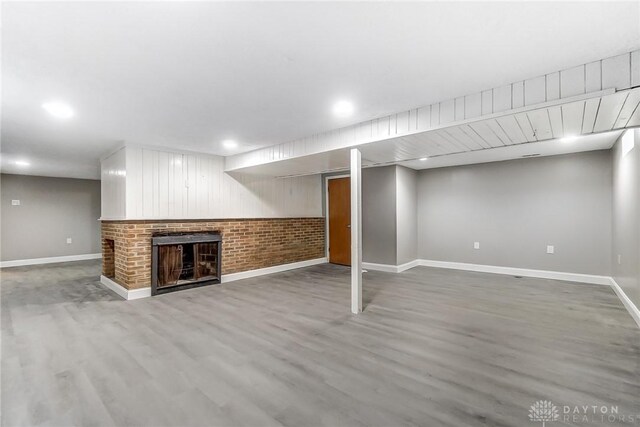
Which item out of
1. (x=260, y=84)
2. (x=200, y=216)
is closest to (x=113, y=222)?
(x=200, y=216)

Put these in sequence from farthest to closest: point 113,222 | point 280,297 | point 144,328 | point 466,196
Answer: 1. point 466,196
2. point 113,222
3. point 280,297
4. point 144,328

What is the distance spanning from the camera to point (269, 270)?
6195 mm

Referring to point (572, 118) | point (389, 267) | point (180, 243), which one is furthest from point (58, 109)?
point (389, 267)

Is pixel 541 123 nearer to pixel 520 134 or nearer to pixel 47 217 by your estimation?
pixel 520 134

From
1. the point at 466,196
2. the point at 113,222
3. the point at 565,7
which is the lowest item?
the point at 113,222

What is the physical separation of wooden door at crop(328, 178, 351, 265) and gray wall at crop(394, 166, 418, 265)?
131cm

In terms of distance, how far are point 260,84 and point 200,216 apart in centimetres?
340

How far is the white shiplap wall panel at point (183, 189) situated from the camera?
178 inches

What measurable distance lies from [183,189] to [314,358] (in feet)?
12.7

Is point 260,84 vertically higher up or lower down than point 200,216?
higher up

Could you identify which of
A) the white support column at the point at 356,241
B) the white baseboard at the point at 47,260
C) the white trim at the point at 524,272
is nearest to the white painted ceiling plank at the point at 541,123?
the white support column at the point at 356,241

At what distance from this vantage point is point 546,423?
168cm

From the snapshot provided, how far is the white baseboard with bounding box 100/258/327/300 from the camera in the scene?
438cm

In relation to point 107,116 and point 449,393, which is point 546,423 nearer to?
point 449,393
